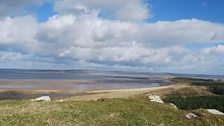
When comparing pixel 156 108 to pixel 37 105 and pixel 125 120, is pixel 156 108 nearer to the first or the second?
pixel 125 120

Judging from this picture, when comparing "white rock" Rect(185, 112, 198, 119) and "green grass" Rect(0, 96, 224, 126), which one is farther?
"white rock" Rect(185, 112, 198, 119)

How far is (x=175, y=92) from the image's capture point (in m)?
76.4

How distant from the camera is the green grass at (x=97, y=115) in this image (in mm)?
20656

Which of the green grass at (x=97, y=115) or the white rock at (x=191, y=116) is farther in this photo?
the white rock at (x=191, y=116)

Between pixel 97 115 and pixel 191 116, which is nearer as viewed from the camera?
pixel 97 115

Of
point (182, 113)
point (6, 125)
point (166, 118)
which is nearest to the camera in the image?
Answer: point (6, 125)

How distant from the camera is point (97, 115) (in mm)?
22234

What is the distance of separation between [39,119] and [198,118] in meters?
11.0

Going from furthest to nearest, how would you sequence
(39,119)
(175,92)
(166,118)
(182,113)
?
1. (175,92)
2. (182,113)
3. (166,118)
4. (39,119)

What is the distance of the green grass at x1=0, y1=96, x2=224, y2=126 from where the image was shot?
20.7 m

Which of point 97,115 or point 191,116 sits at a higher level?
point 97,115

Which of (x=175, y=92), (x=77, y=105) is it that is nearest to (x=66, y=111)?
(x=77, y=105)

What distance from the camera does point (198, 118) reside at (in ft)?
75.9

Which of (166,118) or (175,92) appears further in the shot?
(175,92)
